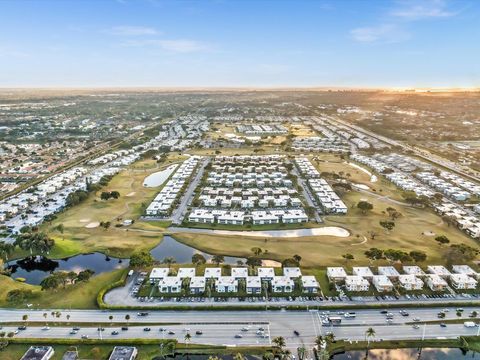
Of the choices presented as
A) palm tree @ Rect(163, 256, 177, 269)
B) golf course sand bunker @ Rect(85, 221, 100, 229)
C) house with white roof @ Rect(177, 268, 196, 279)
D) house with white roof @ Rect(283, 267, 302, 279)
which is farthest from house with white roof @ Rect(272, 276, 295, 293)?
golf course sand bunker @ Rect(85, 221, 100, 229)

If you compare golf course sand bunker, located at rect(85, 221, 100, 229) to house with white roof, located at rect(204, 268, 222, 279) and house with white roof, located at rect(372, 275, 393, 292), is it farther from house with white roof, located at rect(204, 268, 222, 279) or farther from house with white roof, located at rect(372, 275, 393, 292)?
house with white roof, located at rect(372, 275, 393, 292)

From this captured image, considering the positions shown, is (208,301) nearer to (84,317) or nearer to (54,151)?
(84,317)

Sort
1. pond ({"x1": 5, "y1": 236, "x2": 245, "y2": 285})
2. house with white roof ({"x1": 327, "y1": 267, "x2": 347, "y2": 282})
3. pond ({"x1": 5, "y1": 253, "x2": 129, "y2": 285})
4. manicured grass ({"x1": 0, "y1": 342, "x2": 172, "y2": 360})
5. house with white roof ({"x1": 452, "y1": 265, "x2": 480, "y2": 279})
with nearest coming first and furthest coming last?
manicured grass ({"x1": 0, "y1": 342, "x2": 172, "y2": 360}) < house with white roof ({"x1": 327, "y1": 267, "x2": 347, "y2": 282}) < house with white roof ({"x1": 452, "y1": 265, "x2": 480, "y2": 279}) < pond ({"x1": 5, "y1": 253, "x2": 129, "y2": 285}) < pond ({"x1": 5, "y1": 236, "x2": 245, "y2": 285})

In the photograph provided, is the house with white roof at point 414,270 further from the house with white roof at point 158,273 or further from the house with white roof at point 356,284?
the house with white roof at point 158,273

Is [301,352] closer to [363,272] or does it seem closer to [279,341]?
[279,341]

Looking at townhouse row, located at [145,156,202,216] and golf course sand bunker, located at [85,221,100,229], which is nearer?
golf course sand bunker, located at [85,221,100,229]

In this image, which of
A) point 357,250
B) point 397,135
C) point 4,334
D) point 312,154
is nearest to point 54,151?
point 312,154
